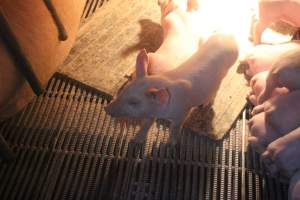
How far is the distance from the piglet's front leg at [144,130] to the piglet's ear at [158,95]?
5.1 inches

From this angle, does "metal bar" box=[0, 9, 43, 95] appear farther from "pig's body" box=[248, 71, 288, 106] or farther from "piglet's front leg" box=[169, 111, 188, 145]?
"pig's body" box=[248, 71, 288, 106]

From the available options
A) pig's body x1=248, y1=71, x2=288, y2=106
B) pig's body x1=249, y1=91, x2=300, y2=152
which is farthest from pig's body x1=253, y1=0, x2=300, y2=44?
pig's body x1=249, y1=91, x2=300, y2=152

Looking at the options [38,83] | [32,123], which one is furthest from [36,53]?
[32,123]

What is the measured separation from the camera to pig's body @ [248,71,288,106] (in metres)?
1.50

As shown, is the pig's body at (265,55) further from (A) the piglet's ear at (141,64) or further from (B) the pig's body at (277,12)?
(A) the piglet's ear at (141,64)

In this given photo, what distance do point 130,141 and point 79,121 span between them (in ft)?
0.71

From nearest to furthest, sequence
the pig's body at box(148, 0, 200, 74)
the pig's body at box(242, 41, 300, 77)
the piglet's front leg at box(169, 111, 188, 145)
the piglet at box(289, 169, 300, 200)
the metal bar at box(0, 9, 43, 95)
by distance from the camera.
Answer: the metal bar at box(0, 9, 43, 95) → the piglet at box(289, 169, 300, 200) → the piglet's front leg at box(169, 111, 188, 145) → the pig's body at box(148, 0, 200, 74) → the pig's body at box(242, 41, 300, 77)

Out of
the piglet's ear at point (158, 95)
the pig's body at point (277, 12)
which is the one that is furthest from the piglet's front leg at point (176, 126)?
the pig's body at point (277, 12)

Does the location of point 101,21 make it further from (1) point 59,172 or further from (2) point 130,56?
(1) point 59,172

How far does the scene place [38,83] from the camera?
124 centimetres

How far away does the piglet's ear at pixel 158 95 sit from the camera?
1.25m

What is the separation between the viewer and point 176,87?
1309mm

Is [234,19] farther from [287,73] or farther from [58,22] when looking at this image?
[58,22]

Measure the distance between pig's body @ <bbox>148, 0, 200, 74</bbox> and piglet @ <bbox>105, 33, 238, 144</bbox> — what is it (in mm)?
104
